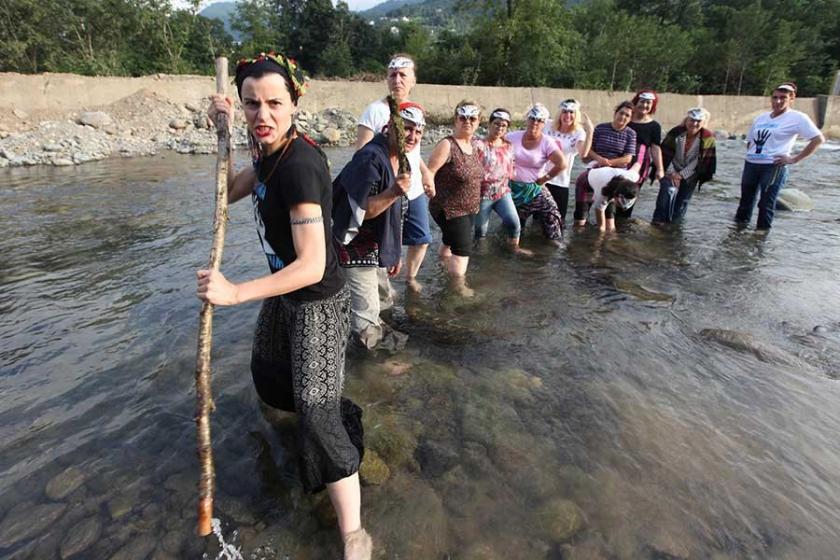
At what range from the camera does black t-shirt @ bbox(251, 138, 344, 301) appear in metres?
1.98

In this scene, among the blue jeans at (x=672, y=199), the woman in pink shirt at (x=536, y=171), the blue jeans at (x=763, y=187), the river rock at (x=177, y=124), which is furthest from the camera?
the river rock at (x=177, y=124)

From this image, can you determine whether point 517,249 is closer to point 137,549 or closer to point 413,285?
point 413,285

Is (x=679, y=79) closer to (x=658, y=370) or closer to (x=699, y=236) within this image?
(x=699, y=236)

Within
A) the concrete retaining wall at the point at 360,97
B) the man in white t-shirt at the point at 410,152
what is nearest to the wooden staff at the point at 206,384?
the man in white t-shirt at the point at 410,152

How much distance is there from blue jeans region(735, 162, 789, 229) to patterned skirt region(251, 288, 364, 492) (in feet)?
26.8

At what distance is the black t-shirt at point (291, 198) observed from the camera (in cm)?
Answer: 198

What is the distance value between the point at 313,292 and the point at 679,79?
51.6 m

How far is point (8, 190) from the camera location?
10.6 metres

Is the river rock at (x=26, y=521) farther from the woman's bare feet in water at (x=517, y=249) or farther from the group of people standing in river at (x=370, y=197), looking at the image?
the woman's bare feet in water at (x=517, y=249)

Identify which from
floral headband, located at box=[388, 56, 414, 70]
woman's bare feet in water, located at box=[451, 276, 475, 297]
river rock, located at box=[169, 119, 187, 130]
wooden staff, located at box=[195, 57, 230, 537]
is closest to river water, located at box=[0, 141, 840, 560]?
woman's bare feet in water, located at box=[451, 276, 475, 297]

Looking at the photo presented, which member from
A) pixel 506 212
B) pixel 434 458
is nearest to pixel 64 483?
pixel 434 458

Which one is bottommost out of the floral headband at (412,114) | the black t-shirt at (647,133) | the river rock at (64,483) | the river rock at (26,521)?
the river rock at (26,521)

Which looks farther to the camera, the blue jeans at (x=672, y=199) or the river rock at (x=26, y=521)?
the blue jeans at (x=672, y=199)

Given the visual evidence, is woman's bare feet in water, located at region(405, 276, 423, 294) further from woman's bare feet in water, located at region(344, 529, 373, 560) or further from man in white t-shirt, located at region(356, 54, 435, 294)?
woman's bare feet in water, located at region(344, 529, 373, 560)
